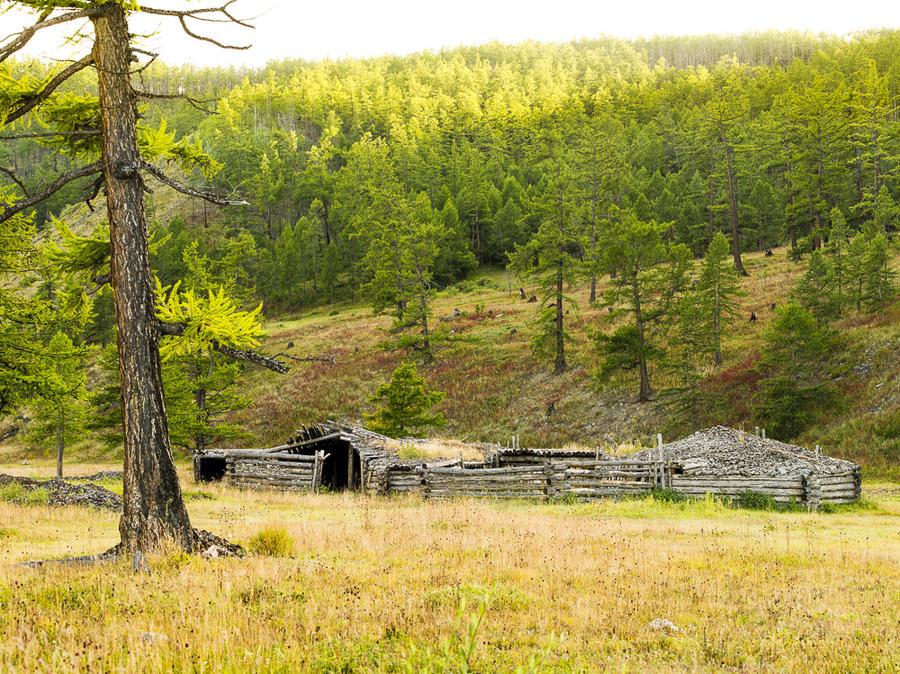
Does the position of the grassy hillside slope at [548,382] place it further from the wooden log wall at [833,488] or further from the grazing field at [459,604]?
the grazing field at [459,604]

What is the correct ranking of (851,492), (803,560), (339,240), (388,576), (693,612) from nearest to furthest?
(693,612), (388,576), (803,560), (851,492), (339,240)

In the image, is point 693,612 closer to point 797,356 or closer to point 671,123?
point 797,356

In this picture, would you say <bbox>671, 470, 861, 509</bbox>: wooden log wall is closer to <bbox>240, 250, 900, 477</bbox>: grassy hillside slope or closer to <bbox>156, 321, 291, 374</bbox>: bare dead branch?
<bbox>240, 250, 900, 477</bbox>: grassy hillside slope

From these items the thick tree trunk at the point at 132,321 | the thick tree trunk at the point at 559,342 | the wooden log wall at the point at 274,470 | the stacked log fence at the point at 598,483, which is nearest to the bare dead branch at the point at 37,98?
the thick tree trunk at the point at 132,321

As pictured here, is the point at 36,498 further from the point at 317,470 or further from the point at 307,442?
the point at 307,442

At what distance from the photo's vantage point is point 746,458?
19766mm

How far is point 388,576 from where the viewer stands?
752cm

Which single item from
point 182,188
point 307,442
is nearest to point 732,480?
Result: point 307,442

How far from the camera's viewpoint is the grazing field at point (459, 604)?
4.71 m

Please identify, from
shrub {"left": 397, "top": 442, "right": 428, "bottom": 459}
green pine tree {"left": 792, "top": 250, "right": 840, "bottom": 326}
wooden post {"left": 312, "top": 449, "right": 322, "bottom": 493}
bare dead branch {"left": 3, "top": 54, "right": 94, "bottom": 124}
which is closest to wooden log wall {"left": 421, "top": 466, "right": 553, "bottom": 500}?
shrub {"left": 397, "top": 442, "right": 428, "bottom": 459}

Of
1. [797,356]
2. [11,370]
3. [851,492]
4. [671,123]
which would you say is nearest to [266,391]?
[11,370]

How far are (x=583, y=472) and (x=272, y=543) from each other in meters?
13.0

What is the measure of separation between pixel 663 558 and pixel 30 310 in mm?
17864

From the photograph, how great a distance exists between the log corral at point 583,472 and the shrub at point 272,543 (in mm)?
11923
